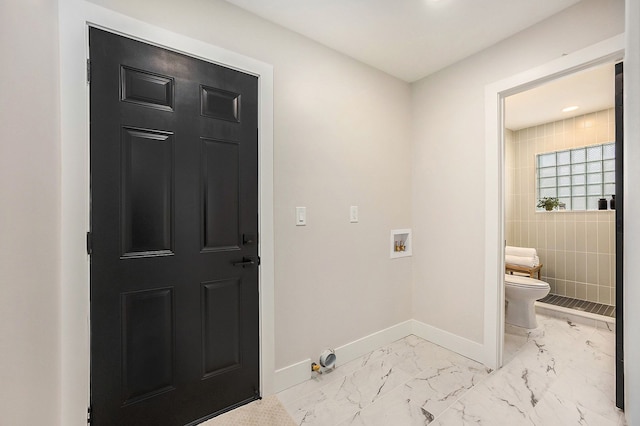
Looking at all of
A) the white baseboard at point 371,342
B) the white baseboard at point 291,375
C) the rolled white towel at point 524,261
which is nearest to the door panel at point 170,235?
the white baseboard at point 291,375

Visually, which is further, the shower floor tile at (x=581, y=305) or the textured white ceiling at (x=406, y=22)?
the shower floor tile at (x=581, y=305)

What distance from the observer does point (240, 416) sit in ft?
5.48

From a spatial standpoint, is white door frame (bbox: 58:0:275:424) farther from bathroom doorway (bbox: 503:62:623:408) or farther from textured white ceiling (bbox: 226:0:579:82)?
bathroom doorway (bbox: 503:62:623:408)

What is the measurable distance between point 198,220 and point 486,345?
2315 mm

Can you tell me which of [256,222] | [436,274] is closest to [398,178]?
[436,274]

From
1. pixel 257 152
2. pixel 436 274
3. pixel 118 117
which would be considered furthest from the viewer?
pixel 436 274

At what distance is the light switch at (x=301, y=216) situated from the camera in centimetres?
202

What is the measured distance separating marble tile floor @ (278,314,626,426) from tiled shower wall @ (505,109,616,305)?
1.39m

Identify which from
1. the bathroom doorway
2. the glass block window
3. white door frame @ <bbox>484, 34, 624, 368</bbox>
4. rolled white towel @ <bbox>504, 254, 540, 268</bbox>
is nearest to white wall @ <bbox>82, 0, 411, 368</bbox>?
white door frame @ <bbox>484, 34, 624, 368</bbox>

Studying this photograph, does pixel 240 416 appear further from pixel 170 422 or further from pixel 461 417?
pixel 461 417

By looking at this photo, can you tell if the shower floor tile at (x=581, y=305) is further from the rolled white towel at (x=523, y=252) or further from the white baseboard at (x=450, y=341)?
the white baseboard at (x=450, y=341)

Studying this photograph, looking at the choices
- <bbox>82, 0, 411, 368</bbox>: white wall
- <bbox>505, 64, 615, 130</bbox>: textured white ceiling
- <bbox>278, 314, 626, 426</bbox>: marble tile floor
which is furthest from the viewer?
<bbox>505, 64, 615, 130</bbox>: textured white ceiling

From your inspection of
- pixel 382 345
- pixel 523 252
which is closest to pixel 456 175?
pixel 382 345

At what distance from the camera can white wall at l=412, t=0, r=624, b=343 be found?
2.08 meters
